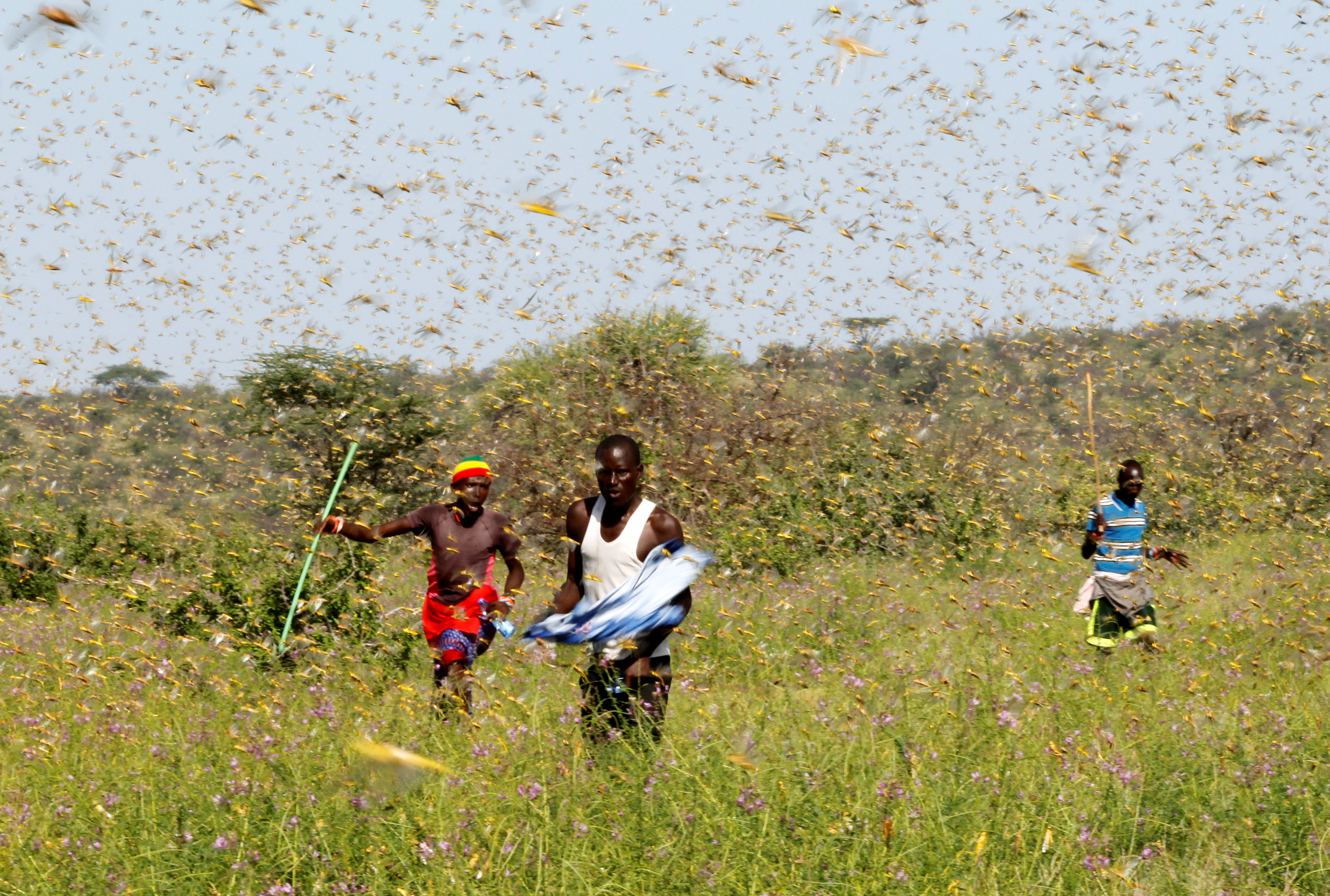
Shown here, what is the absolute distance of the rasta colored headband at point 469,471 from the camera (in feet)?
22.9

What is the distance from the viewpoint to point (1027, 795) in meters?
4.20

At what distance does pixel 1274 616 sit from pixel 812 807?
827 cm

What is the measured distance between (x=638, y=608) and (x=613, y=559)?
15.0 inches

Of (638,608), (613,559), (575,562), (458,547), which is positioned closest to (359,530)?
(458,547)

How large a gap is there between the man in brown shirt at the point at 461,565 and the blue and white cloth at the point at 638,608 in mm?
1608

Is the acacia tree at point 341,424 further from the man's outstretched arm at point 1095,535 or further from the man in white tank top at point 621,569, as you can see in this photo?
the man in white tank top at point 621,569

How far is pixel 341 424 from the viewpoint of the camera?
819 inches

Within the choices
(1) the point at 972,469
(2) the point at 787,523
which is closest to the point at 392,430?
(2) the point at 787,523

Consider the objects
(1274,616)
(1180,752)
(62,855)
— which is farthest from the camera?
(1274,616)

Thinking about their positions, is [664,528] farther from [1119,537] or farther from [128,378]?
[128,378]

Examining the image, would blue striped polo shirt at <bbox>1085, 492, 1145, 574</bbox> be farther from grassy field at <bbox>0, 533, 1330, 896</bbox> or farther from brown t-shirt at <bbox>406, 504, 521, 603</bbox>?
brown t-shirt at <bbox>406, 504, 521, 603</bbox>

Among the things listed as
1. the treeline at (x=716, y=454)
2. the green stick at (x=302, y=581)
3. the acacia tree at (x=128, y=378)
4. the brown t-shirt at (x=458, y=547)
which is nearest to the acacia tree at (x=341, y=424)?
the treeline at (x=716, y=454)

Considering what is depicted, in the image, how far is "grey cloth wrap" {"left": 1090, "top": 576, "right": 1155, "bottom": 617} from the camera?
347 inches

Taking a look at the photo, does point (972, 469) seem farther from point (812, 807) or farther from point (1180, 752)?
point (812, 807)
